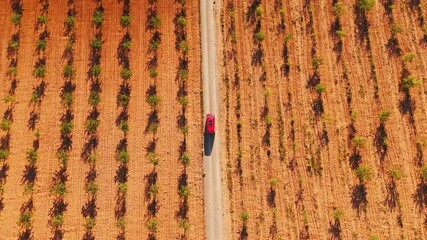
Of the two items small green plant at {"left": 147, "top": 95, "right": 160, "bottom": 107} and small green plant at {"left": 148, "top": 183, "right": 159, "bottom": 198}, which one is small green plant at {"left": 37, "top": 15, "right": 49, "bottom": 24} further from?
small green plant at {"left": 148, "top": 183, "right": 159, "bottom": 198}

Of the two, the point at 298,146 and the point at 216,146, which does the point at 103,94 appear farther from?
the point at 298,146

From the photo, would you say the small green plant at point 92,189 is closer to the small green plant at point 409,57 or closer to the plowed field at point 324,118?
the plowed field at point 324,118

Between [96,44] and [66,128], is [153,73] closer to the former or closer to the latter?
[96,44]

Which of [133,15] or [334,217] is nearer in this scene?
[334,217]

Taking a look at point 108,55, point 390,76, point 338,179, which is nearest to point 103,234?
point 108,55

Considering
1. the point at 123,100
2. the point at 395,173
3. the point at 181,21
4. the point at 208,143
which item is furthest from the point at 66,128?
the point at 395,173

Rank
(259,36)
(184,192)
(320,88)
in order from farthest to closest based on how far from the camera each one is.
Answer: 1. (259,36)
2. (320,88)
3. (184,192)

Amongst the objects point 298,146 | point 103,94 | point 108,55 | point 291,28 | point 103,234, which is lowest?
point 103,234
